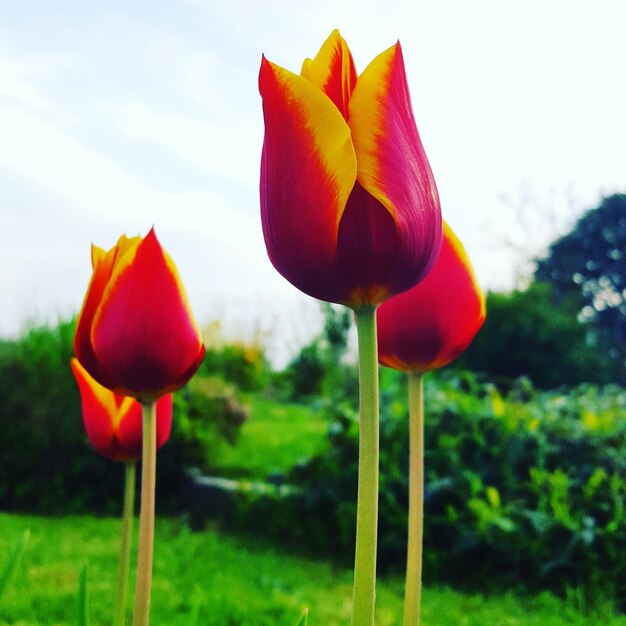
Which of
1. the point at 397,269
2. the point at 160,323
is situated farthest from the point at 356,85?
the point at 160,323

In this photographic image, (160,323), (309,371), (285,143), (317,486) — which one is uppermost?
(309,371)

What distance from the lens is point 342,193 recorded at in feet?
2.04

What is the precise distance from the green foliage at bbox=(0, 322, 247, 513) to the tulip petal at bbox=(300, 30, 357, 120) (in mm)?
5104

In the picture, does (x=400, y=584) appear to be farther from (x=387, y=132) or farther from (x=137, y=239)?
(x=387, y=132)

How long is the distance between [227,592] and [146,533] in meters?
2.49

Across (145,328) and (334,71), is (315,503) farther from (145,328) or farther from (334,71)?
(334,71)

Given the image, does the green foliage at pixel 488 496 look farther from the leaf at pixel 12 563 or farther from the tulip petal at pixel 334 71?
the tulip petal at pixel 334 71

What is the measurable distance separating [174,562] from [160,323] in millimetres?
3260

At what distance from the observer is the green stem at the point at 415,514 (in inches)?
32.6

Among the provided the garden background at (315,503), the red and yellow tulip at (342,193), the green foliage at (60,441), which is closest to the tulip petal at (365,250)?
the red and yellow tulip at (342,193)

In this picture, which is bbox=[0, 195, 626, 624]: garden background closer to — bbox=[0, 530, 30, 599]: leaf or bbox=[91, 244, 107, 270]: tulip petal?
bbox=[0, 530, 30, 599]: leaf

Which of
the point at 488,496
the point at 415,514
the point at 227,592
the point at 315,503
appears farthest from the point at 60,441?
the point at 415,514

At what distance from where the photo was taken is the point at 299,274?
63 cm

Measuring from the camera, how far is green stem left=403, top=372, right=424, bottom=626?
828 millimetres
